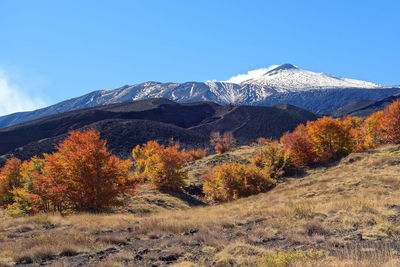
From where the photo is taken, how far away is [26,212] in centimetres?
2323

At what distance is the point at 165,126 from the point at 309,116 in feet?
321

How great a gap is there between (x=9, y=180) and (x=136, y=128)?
92487 mm

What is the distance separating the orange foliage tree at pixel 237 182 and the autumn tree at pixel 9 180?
2547 centimetres

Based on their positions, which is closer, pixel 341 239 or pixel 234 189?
pixel 341 239

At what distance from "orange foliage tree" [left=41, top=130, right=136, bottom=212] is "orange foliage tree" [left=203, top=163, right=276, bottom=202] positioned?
49.1 feet

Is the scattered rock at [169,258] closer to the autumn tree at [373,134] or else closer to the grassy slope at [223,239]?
the grassy slope at [223,239]

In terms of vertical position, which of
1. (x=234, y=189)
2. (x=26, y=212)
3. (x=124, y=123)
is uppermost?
(x=124, y=123)

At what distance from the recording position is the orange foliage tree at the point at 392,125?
40.2 metres

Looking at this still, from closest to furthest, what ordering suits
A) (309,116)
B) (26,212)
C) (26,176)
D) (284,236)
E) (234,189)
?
(284,236) < (26,212) < (26,176) < (234,189) < (309,116)

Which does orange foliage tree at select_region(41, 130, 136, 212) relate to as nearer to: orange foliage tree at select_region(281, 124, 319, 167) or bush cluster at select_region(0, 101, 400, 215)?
bush cluster at select_region(0, 101, 400, 215)

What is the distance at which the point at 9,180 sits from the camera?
35781 millimetres

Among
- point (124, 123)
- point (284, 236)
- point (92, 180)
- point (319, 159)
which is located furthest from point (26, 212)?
point (124, 123)

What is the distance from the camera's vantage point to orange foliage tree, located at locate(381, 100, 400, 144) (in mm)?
40250

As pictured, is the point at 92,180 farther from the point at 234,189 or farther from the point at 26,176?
the point at 234,189
